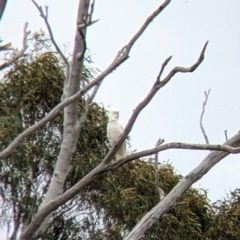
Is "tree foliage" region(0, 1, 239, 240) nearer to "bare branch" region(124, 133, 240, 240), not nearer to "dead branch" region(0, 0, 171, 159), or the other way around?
"bare branch" region(124, 133, 240, 240)

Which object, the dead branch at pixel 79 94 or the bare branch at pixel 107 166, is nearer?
the dead branch at pixel 79 94

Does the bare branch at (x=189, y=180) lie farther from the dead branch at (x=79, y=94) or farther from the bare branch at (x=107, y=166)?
the dead branch at (x=79, y=94)

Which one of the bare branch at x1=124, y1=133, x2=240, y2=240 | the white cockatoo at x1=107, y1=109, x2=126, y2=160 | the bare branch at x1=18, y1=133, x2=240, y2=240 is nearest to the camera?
the bare branch at x1=18, y1=133, x2=240, y2=240

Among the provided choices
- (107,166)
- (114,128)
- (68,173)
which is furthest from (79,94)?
(68,173)

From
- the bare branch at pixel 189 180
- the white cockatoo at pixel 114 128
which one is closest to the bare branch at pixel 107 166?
the bare branch at pixel 189 180

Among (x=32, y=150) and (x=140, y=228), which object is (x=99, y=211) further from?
(x=140, y=228)

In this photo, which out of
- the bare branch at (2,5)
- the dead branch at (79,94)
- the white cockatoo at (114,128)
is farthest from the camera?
the white cockatoo at (114,128)

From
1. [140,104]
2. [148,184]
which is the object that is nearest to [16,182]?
[148,184]

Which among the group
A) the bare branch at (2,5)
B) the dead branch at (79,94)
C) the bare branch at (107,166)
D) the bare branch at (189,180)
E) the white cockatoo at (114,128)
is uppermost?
the white cockatoo at (114,128)

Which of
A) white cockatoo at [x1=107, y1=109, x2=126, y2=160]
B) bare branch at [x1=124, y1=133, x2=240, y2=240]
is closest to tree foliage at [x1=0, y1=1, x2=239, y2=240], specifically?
white cockatoo at [x1=107, y1=109, x2=126, y2=160]

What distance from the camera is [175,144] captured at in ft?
10.8

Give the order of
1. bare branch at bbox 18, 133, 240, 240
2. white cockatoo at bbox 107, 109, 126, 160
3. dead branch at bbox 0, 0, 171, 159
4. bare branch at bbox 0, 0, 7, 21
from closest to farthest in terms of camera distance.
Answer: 1. bare branch at bbox 0, 0, 7, 21
2. dead branch at bbox 0, 0, 171, 159
3. bare branch at bbox 18, 133, 240, 240
4. white cockatoo at bbox 107, 109, 126, 160

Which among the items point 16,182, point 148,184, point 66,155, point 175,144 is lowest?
point 175,144

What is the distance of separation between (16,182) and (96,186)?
2.33 ft
